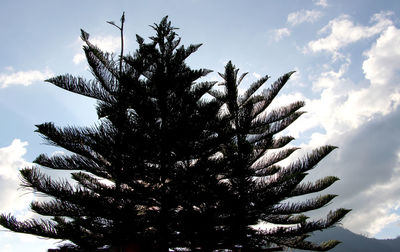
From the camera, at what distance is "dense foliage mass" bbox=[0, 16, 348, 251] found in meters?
4.51

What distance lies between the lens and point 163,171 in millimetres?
4973

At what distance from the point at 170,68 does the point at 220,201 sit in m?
2.78

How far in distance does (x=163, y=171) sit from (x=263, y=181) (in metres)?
2.21

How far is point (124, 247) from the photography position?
3475mm

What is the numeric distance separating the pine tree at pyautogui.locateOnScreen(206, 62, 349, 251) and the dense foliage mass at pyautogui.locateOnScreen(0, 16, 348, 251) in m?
0.02

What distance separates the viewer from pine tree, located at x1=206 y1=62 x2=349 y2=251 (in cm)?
542

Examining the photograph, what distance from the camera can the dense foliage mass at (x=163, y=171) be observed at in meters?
4.51

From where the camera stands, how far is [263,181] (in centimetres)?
603

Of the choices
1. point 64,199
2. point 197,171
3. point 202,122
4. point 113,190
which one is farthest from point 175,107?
point 64,199

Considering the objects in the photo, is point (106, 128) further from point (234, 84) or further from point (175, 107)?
point (234, 84)

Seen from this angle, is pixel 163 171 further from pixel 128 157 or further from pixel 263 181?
pixel 263 181

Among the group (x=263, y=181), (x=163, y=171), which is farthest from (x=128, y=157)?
(x=263, y=181)

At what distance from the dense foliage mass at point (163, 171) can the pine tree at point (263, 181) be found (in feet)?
0.08

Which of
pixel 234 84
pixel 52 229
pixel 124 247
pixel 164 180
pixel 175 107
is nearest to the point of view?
pixel 124 247
